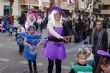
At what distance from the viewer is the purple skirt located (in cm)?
838

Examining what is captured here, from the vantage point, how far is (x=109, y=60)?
2.80 metres

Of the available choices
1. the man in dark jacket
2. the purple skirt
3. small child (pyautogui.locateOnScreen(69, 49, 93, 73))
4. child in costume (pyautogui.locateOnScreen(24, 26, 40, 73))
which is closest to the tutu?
the purple skirt

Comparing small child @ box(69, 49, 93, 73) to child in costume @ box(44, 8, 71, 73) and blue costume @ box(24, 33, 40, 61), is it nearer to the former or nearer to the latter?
child in costume @ box(44, 8, 71, 73)

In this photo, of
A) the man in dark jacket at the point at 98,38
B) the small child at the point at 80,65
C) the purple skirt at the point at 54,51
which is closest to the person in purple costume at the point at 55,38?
the purple skirt at the point at 54,51

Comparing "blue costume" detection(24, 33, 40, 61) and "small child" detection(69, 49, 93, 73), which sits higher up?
"small child" detection(69, 49, 93, 73)

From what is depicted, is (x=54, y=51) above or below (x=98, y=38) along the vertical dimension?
below

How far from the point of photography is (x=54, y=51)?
8406 millimetres

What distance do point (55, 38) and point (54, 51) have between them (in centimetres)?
28

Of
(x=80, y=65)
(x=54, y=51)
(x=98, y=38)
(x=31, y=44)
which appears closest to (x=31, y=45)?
(x=31, y=44)

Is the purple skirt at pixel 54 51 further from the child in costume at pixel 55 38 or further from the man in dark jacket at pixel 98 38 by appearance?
the man in dark jacket at pixel 98 38

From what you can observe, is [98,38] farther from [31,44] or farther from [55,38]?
[31,44]

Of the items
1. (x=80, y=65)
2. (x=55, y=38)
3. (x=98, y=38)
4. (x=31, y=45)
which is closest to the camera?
(x=80, y=65)

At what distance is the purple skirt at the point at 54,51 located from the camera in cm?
838

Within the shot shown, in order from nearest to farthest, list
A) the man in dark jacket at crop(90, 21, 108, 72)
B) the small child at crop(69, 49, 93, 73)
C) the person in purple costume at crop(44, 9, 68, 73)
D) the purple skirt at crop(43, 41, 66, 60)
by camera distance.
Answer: the small child at crop(69, 49, 93, 73), the person in purple costume at crop(44, 9, 68, 73), the purple skirt at crop(43, 41, 66, 60), the man in dark jacket at crop(90, 21, 108, 72)
